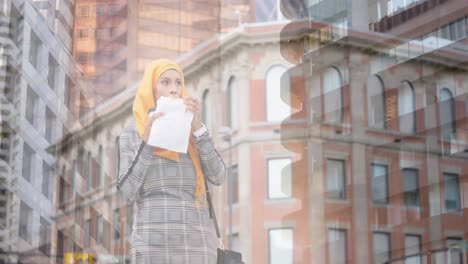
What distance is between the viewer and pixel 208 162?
11.0m

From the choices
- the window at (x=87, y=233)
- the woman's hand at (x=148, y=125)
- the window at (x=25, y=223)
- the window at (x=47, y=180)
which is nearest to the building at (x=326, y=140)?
the window at (x=87, y=233)

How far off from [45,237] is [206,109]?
2.31m

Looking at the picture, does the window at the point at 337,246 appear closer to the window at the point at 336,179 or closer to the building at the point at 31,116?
the window at the point at 336,179

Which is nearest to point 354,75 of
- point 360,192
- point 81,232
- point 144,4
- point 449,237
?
point 360,192

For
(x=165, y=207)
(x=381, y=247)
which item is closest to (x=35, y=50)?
(x=165, y=207)

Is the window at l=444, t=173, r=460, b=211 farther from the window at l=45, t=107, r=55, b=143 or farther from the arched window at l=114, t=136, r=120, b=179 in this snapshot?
the window at l=45, t=107, r=55, b=143

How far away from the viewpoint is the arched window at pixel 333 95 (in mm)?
13664

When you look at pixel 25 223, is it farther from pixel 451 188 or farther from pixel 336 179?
pixel 451 188

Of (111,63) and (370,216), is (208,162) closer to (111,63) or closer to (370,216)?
(111,63)

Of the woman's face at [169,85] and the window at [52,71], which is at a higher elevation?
the window at [52,71]

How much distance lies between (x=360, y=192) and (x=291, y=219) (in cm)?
242

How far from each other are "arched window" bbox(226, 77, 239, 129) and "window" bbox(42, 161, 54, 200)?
→ 2095mm

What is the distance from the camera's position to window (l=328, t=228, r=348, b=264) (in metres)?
13.1

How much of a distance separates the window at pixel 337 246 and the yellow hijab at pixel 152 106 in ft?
9.11
